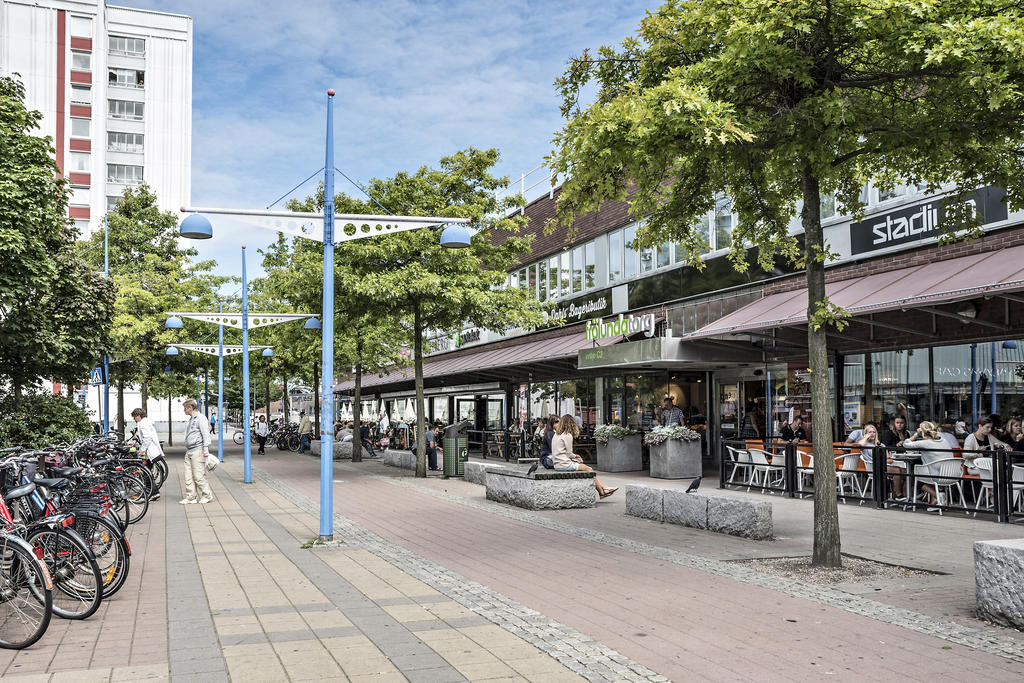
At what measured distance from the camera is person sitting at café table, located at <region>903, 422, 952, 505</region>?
42.2ft

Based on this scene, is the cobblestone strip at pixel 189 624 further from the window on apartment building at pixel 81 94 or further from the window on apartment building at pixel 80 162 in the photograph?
the window on apartment building at pixel 81 94

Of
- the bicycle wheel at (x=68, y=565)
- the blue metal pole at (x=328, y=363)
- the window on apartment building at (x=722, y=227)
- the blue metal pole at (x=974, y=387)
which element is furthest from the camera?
the window on apartment building at (x=722, y=227)

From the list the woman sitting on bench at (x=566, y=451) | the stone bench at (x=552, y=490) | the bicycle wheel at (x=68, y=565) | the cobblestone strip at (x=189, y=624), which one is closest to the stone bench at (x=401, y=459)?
the woman sitting on bench at (x=566, y=451)

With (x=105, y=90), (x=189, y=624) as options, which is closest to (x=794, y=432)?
(x=189, y=624)

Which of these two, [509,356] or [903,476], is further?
[509,356]

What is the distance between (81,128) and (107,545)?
2533 inches

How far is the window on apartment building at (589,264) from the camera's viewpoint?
27.3 m

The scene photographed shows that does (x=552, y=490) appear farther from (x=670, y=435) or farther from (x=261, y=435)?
(x=261, y=435)

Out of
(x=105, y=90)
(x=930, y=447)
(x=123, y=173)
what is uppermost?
(x=105, y=90)

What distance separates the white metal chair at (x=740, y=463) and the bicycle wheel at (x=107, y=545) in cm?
1096

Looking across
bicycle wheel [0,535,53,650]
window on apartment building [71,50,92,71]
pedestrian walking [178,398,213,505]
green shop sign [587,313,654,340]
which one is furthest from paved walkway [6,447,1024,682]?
window on apartment building [71,50,92,71]

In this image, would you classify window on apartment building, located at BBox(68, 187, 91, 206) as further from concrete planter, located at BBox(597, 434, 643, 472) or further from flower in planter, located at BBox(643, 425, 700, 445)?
flower in planter, located at BBox(643, 425, 700, 445)

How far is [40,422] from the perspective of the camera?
18344 millimetres

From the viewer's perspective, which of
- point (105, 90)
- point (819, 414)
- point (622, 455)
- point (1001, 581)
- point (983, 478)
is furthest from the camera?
point (105, 90)
